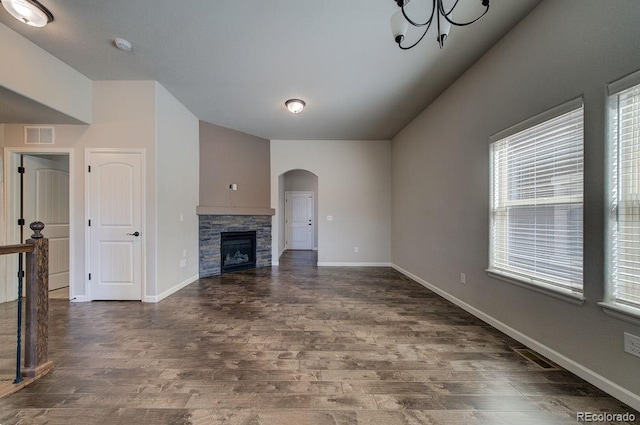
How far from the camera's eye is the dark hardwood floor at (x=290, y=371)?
1.41m

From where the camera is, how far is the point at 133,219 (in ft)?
10.6

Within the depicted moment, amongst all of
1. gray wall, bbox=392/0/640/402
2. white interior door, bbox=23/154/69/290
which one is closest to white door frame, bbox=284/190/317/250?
gray wall, bbox=392/0/640/402

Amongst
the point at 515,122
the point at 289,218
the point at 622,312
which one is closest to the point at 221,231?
the point at 289,218

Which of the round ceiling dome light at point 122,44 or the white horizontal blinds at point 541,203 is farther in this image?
the round ceiling dome light at point 122,44

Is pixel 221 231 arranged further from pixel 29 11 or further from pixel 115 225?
pixel 29 11

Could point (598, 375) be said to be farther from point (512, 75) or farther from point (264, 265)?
point (264, 265)

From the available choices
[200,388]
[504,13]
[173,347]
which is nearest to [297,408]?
[200,388]

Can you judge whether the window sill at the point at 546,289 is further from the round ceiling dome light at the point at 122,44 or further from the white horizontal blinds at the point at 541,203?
the round ceiling dome light at the point at 122,44

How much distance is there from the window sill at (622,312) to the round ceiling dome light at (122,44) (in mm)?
4392

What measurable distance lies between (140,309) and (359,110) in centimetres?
412

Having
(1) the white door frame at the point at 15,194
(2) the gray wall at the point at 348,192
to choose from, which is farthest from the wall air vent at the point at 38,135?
(2) the gray wall at the point at 348,192

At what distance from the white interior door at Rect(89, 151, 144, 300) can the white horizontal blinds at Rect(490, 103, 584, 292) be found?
4.24m

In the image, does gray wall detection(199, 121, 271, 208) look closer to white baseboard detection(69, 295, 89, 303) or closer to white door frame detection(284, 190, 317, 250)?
white baseboard detection(69, 295, 89, 303)

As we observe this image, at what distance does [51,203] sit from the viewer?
11.8 feet
